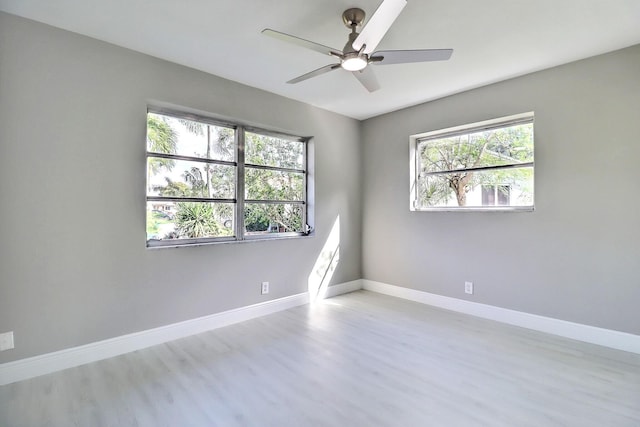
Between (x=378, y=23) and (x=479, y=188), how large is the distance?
8.20 ft

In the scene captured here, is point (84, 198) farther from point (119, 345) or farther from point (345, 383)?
point (345, 383)

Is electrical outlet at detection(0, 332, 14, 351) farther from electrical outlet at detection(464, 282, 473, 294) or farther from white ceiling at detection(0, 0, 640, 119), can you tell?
electrical outlet at detection(464, 282, 473, 294)

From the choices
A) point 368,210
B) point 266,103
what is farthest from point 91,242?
point 368,210

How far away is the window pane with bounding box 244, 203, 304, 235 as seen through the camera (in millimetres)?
3467

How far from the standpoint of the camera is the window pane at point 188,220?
278 centimetres

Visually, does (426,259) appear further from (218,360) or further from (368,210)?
(218,360)

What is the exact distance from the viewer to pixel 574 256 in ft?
9.20

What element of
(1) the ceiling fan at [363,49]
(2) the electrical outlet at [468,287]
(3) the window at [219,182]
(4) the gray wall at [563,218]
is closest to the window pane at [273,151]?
(3) the window at [219,182]

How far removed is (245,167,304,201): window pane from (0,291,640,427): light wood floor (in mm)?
1512

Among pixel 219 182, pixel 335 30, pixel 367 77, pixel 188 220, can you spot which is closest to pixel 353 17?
pixel 335 30

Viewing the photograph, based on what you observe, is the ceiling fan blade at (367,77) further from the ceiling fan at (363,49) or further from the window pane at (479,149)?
the window pane at (479,149)

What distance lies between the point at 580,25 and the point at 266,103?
281 cm

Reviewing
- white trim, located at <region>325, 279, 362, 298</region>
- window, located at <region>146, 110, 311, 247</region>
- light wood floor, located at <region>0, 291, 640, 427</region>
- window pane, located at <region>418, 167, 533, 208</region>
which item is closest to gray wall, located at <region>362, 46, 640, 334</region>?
window pane, located at <region>418, 167, 533, 208</region>

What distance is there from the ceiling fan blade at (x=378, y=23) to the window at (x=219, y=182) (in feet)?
6.21
